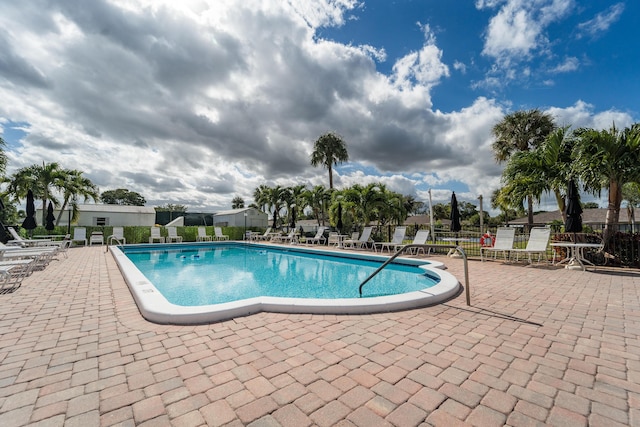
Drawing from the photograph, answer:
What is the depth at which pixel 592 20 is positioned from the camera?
27.2 feet

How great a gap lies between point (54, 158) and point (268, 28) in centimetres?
1840

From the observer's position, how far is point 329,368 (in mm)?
2318

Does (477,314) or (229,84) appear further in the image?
(229,84)

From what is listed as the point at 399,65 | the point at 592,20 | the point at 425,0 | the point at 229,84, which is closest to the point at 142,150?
the point at 229,84

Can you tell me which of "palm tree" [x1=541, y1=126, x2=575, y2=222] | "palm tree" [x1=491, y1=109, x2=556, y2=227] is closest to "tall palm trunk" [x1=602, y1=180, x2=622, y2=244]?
"palm tree" [x1=541, y1=126, x2=575, y2=222]

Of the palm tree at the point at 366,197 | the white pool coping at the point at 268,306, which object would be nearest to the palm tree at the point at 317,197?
the palm tree at the point at 366,197

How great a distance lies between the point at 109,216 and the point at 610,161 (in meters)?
37.8

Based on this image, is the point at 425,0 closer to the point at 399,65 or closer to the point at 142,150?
the point at 399,65

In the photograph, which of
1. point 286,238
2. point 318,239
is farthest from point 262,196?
point 318,239

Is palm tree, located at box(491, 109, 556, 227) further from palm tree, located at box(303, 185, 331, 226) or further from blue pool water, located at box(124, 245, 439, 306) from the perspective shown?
blue pool water, located at box(124, 245, 439, 306)

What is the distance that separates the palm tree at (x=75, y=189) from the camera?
19.0 metres

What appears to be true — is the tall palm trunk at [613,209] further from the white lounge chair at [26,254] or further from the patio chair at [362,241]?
the white lounge chair at [26,254]

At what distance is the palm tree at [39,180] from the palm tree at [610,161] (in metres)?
26.3

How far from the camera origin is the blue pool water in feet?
21.9
